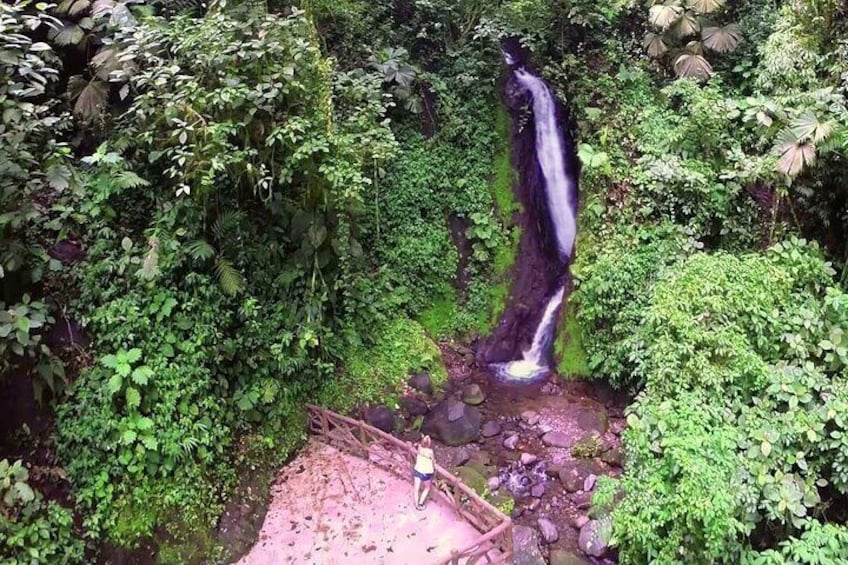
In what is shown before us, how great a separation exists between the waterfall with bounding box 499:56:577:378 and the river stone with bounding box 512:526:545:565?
12.7ft

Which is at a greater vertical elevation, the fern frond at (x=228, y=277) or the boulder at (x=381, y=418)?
the fern frond at (x=228, y=277)

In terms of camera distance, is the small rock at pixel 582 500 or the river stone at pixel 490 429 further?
the river stone at pixel 490 429

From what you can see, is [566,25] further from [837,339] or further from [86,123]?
[86,123]

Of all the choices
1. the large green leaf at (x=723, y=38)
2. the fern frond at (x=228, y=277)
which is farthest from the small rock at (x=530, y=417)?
the large green leaf at (x=723, y=38)

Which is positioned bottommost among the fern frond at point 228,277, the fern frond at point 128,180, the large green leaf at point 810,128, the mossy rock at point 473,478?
the mossy rock at point 473,478

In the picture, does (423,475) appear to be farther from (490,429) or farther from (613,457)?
(613,457)

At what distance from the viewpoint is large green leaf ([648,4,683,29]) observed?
1208 centimetres

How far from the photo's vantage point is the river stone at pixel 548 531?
8.77 meters

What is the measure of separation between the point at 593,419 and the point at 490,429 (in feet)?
6.37

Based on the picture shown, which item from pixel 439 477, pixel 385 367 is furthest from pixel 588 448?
pixel 385 367

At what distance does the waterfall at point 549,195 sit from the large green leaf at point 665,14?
2.87m

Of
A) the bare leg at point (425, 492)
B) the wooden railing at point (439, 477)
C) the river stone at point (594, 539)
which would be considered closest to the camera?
the wooden railing at point (439, 477)

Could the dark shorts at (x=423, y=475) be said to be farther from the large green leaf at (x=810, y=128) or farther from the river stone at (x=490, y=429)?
the large green leaf at (x=810, y=128)

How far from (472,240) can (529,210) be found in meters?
1.66
